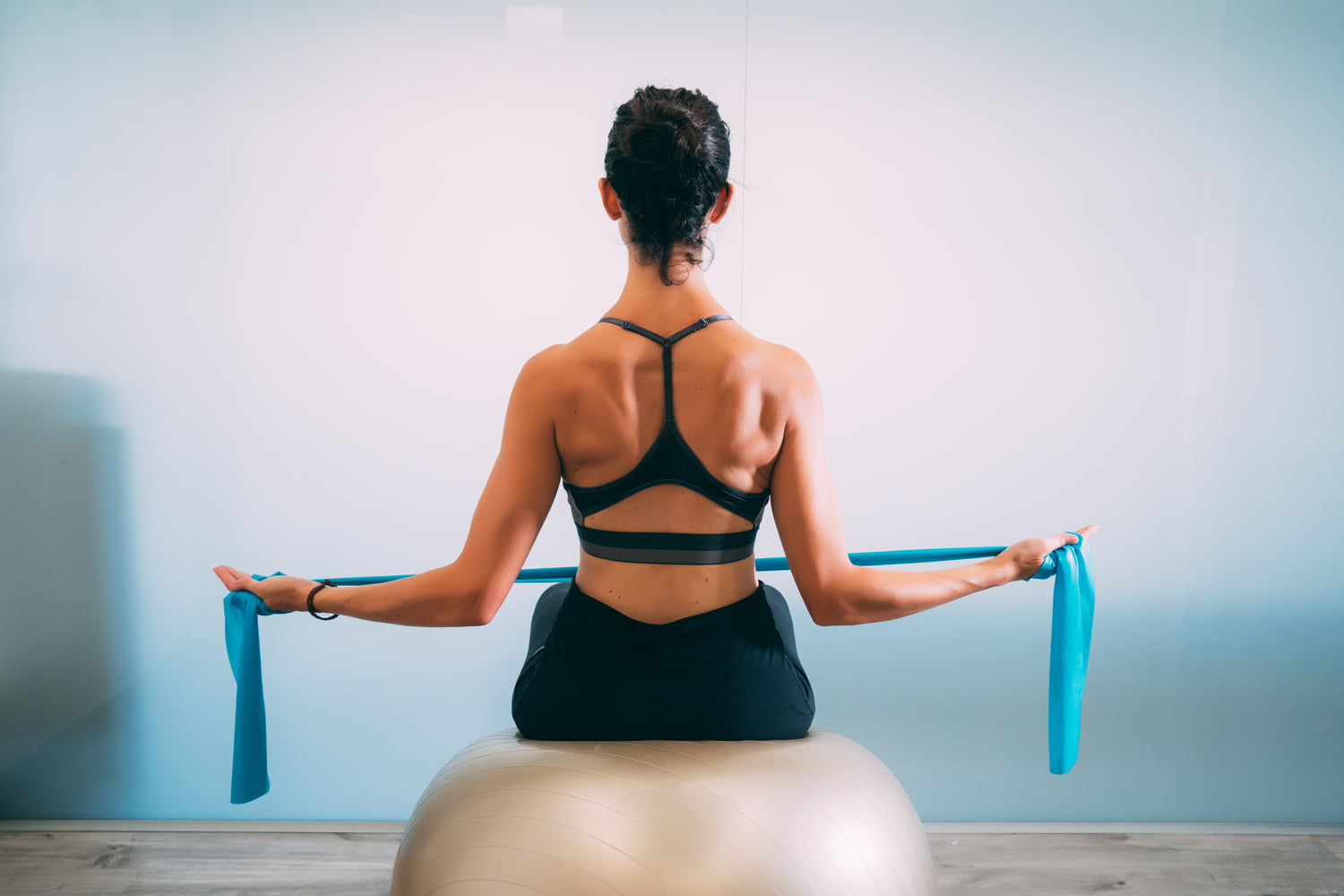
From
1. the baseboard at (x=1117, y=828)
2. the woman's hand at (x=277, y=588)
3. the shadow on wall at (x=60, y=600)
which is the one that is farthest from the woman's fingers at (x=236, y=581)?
the baseboard at (x=1117, y=828)

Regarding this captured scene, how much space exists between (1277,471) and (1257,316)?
1.39ft

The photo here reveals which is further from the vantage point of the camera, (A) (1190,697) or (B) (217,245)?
(A) (1190,697)

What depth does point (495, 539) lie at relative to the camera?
126 cm

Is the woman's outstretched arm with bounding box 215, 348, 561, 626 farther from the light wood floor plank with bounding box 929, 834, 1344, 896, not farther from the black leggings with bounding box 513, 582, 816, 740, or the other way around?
the light wood floor plank with bounding box 929, 834, 1344, 896

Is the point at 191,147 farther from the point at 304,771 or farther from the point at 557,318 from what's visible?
the point at 304,771

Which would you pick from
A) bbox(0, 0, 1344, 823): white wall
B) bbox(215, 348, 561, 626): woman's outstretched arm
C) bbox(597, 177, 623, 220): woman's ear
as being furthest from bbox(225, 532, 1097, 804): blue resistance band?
bbox(0, 0, 1344, 823): white wall

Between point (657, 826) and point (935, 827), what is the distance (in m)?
1.56

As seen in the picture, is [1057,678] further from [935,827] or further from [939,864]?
[935,827]

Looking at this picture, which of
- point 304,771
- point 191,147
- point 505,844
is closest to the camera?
point 505,844

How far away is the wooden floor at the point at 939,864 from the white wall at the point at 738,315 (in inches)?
4.8

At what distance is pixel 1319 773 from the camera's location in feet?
7.77

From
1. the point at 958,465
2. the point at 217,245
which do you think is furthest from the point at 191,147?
the point at 958,465

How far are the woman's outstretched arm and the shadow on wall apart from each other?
144 centimetres

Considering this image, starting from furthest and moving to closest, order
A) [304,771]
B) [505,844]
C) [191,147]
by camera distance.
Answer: [304,771] < [191,147] < [505,844]
